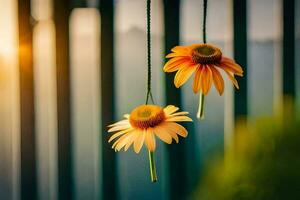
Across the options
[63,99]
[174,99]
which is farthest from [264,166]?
[63,99]

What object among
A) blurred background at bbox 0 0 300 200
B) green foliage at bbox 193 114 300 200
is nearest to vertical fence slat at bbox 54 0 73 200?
blurred background at bbox 0 0 300 200

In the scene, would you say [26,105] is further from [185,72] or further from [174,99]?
[185,72]

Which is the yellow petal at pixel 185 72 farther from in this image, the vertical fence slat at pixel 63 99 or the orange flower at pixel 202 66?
the vertical fence slat at pixel 63 99

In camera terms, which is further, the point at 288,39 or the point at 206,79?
the point at 288,39

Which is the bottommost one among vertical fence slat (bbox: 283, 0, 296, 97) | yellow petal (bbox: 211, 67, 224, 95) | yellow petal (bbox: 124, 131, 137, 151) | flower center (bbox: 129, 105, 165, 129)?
yellow petal (bbox: 124, 131, 137, 151)

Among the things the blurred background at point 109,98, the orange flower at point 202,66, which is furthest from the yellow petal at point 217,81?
the blurred background at point 109,98

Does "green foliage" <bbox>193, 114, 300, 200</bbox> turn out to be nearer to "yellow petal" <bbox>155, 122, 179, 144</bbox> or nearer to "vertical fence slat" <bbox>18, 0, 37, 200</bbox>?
"yellow petal" <bbox>155, 122, 179, 144</bbox>

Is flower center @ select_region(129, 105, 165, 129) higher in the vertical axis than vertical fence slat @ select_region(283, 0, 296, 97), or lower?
lower
